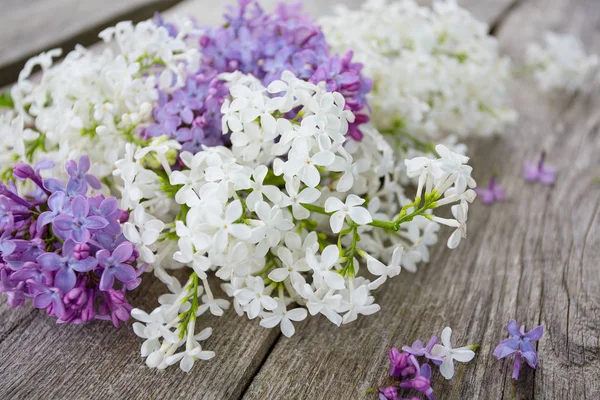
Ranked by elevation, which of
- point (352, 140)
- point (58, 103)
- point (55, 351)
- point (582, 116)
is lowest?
point (582, 116)

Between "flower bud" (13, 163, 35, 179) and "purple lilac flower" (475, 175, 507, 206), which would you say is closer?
"flower bud" (13, 163, 35, 179)

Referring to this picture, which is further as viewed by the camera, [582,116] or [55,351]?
[582,116]

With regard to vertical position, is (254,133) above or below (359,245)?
above

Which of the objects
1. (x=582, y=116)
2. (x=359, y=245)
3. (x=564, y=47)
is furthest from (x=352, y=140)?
(x=564, y=47)

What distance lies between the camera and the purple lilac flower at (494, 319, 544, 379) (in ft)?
2.74

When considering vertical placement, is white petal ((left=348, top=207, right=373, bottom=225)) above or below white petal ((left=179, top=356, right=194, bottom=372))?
above

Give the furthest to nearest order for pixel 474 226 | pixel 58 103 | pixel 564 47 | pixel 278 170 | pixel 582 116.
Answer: pixel 564 47 → pixel 582 116 → pixel 474 226 → pixel 58 103 → pixel 278 170

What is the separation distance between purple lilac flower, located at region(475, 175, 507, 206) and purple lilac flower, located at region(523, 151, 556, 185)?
0.30 ft

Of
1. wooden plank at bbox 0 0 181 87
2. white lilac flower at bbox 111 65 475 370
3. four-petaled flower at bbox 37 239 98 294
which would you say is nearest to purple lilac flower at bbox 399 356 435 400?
white lilac flower at bbox 111 65 475 370

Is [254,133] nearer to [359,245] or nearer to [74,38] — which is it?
[359,245]

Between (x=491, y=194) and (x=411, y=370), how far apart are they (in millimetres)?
550

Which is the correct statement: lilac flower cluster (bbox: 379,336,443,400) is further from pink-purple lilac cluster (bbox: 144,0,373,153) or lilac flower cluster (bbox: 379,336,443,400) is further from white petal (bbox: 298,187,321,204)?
pink-purple lilac cluster (bbox: 144,0,373,153)

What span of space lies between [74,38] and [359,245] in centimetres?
108

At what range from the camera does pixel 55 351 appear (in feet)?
2.77
